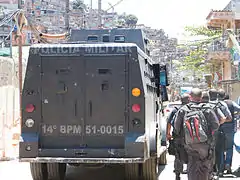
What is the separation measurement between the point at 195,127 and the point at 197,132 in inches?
2.9

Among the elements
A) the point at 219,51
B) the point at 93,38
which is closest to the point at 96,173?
the point at 93,38

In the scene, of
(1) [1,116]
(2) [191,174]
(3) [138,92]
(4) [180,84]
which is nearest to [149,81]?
(3) [138,92]

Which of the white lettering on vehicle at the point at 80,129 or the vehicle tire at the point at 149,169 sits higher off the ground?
the white lettering on vehicle at the point at 80,129

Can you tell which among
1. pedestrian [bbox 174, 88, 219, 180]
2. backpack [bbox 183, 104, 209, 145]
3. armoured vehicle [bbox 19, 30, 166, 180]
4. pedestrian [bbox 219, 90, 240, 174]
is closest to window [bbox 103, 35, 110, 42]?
armoured vehicle [bbox 19, 30, 166, 180]

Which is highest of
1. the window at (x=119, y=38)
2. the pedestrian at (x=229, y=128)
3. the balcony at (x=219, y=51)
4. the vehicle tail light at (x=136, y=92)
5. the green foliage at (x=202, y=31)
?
the green foliage at (x=202, y=31)

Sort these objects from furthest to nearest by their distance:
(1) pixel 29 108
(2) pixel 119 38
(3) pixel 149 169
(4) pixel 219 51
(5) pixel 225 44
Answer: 1. (4) pixel 219 51
2. (5) pixel 225 44
3. (2) pixel 119 38
4. (3) pixel 149 169
5. (1) pixel 29 108

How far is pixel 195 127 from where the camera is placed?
6.74 m

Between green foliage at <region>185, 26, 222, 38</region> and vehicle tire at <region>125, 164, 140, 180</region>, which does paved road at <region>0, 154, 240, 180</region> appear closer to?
vehicle tire at <region>125, 164, 140, 180</region>

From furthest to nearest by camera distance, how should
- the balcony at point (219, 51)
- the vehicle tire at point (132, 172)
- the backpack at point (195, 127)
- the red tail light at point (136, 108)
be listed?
1. the balcony at point (219, 51)
2. the vehicle tire at point (132, 172)
3. the red tail light at point (136, 108)
4. the backpack at point (195, 127)

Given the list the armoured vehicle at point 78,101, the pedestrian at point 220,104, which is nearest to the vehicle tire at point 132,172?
the armoured vehicle at point 78,101

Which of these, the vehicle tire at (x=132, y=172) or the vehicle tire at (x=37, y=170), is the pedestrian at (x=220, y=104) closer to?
the vehicle tire at (x=132, y=172)

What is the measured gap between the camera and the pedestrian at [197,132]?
22.1ft

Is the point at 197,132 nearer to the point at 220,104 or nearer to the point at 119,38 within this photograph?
the point at 220,104

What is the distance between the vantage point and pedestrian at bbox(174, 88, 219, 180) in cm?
675
